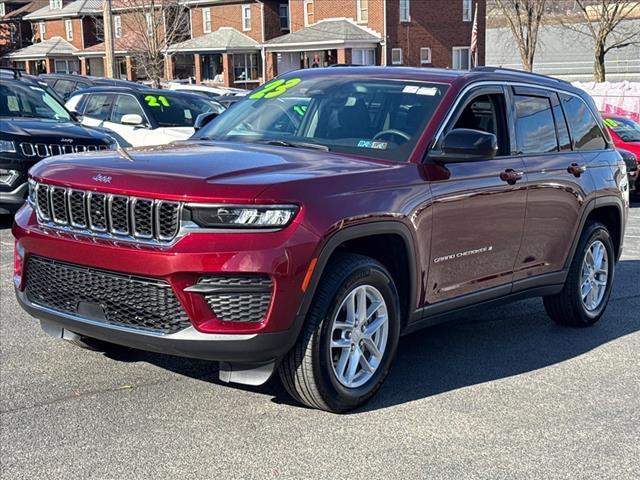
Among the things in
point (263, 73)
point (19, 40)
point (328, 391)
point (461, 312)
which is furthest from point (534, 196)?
point (19, 40)

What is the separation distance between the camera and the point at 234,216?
170 inches

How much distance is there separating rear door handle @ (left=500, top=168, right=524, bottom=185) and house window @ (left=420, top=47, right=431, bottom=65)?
46382 millimetres

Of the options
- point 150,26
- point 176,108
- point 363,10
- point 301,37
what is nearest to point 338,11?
point 363,10

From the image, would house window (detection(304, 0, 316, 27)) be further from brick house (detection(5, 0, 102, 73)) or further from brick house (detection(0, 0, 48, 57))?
brick house (detection(0, 0, 48, 57))

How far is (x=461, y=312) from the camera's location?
575 centimetres

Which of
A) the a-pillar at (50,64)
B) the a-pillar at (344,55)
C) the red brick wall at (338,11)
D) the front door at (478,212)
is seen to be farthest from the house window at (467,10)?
the front door at (478,212)

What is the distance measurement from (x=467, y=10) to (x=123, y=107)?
1658 inches

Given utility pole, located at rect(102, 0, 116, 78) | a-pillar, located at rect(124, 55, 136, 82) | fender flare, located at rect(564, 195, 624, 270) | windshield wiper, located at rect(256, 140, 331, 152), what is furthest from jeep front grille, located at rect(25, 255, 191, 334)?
a-pillar, located at rect(124, 55, 136, 82)

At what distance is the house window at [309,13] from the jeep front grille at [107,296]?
4967 cm

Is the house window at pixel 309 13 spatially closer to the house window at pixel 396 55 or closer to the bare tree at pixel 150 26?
the house window at pixel 396 55

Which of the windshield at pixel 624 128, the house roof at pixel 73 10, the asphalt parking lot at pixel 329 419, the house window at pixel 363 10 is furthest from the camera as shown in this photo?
the house roof at pixel 73 10

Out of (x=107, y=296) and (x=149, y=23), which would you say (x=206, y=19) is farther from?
(x=107, y=296)

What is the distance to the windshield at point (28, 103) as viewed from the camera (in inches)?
472

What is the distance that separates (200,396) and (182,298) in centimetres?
95
